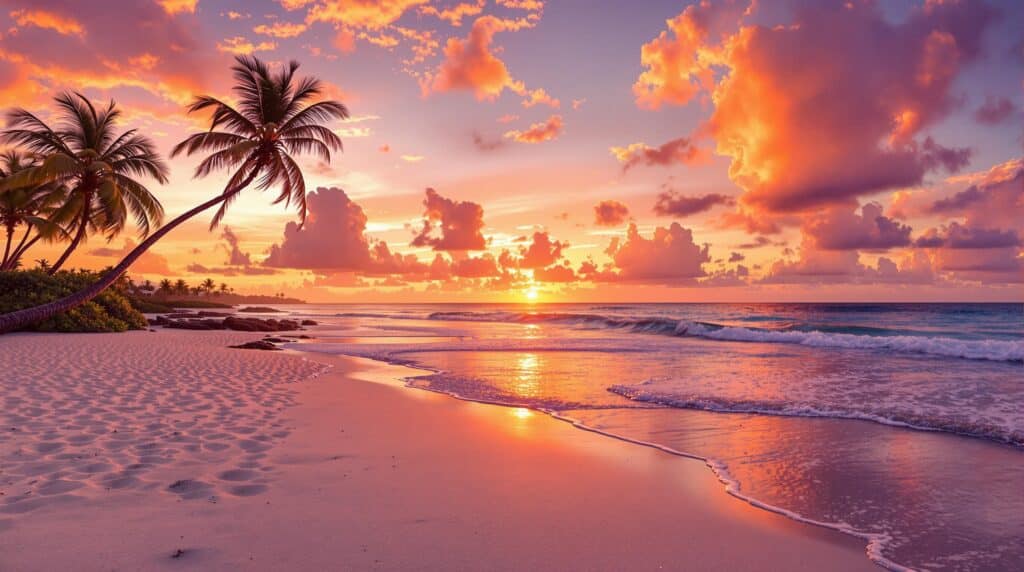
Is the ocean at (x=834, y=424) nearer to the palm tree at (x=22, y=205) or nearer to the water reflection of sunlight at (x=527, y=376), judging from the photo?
the water reflection of sunlight at (x=527, y=376)

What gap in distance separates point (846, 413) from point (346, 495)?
9.23m

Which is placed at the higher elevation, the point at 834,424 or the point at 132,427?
the point at 132,427

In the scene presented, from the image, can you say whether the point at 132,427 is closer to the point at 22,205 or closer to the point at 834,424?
the point at 834,424

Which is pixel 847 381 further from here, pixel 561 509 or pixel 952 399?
pixel 561 509

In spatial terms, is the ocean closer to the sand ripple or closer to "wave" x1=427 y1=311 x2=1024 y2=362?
"wave" x1=427 y1=311 x2=1024 y2=362

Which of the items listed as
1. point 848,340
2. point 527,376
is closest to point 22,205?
point 527,376

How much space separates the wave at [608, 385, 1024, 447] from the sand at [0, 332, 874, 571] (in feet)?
11.8

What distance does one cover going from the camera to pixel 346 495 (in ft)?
16.9

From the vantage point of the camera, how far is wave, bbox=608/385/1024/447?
852cm

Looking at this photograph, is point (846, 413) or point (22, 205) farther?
point (22, 205)

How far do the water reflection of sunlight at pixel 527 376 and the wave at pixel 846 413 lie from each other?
1.99 meters

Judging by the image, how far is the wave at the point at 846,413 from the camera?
852 centimetres

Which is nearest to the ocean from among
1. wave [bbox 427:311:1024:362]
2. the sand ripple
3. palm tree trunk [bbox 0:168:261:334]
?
wave [bbox 427:311:1024:362]

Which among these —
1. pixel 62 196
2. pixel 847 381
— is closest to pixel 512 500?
pixel 847 381
